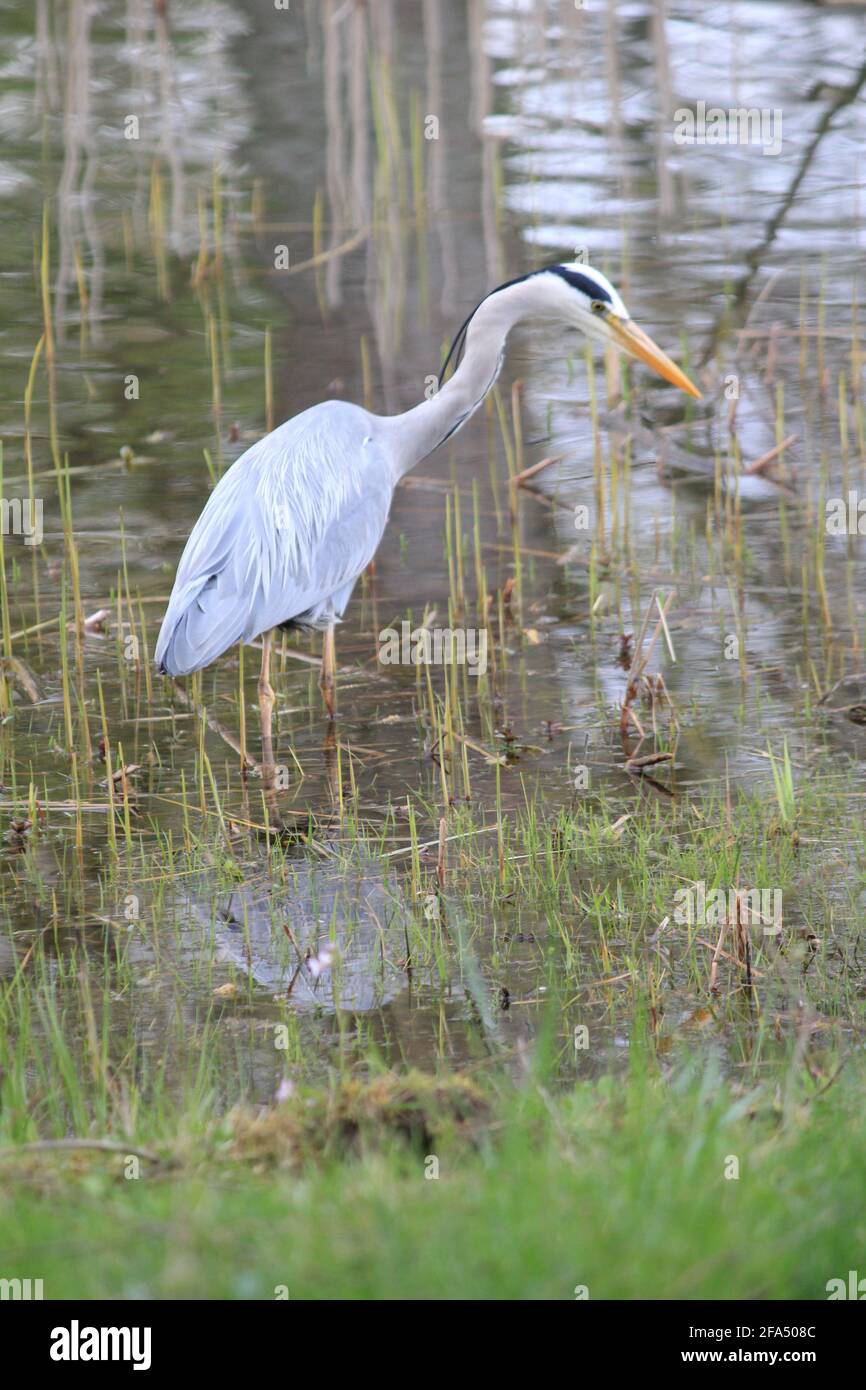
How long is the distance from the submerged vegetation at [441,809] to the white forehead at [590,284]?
3.52 ft

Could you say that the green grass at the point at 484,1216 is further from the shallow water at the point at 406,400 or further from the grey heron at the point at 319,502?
the grey heron at the point at 319,502

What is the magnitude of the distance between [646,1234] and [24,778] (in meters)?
3.59

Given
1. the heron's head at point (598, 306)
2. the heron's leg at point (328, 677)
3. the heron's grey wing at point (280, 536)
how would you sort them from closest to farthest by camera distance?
the heron's grey wing at point (280, 536)
the heron's leg at point (328, 677)
the heron's head at point (598, 306)

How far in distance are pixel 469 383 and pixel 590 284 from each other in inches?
24.4

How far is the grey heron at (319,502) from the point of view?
585 centimetres

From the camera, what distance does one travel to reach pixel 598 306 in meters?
6.36

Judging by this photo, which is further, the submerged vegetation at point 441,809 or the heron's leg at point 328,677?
the heron's leg at point 328,677

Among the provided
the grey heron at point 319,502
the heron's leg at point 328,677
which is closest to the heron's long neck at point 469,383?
the grey heron at point 319,502

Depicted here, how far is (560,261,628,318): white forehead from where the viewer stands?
20.6ft

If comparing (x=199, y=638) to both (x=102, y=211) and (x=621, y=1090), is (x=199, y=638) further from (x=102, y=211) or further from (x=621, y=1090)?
(x=102, y=211)

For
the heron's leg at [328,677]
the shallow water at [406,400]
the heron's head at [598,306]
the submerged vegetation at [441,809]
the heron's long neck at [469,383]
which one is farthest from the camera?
the heron's long neck at [469,383]

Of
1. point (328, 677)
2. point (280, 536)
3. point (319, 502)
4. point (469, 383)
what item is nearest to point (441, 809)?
point (328, 677)

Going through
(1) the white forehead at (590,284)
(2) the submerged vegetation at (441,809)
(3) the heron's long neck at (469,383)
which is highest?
(1) the white forehead at (590,284)
